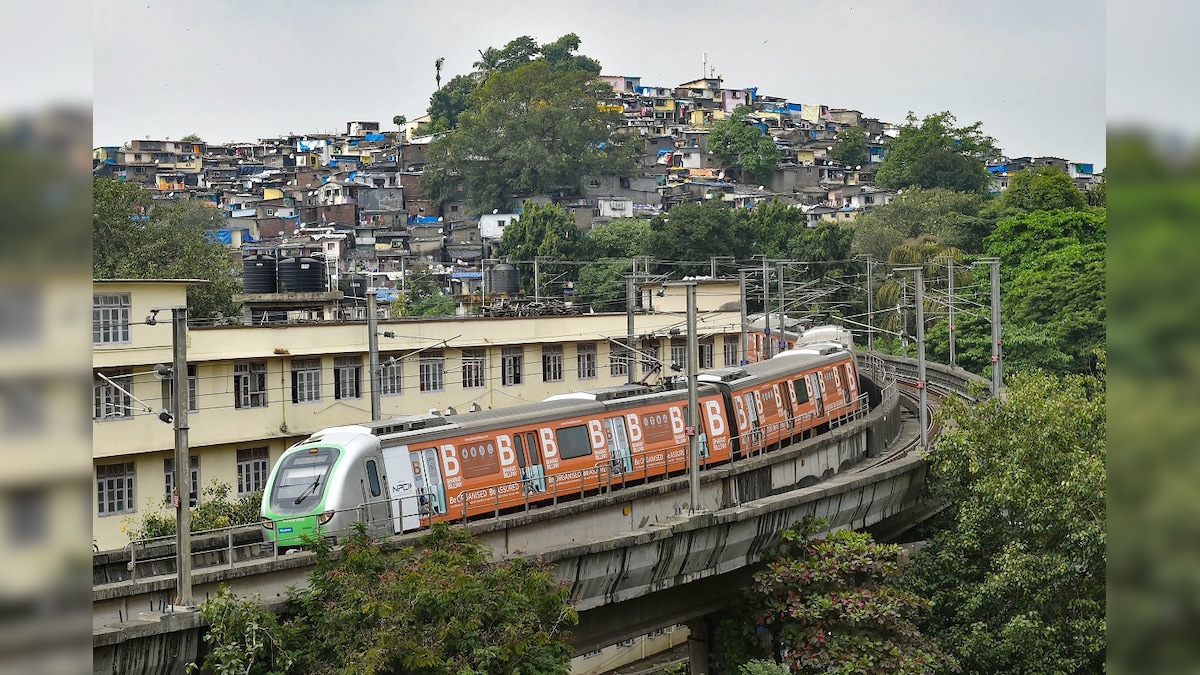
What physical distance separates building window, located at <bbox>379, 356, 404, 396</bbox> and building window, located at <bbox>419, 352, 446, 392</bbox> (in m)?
0.57

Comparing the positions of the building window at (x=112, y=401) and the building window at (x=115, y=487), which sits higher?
the building window at (x=112, y=401)

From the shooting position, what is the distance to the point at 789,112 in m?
95.9

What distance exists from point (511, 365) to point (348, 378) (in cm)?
451

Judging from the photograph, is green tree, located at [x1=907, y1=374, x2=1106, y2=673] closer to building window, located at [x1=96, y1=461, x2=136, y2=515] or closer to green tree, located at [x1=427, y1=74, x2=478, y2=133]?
building window, located at [x1=96, y1=461, x2=136, y2=515]

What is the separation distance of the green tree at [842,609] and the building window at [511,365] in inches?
454

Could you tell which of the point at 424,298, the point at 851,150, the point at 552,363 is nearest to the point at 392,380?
the point at 552,363

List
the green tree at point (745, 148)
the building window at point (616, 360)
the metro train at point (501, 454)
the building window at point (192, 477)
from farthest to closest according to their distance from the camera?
the green tree at point (745, 148)
the building window at point (616, 360)
the building window at point (192, 477)
the metro train at point (501, 454)

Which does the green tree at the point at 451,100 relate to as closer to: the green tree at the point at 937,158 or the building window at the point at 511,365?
the green tree at the point at 937,158

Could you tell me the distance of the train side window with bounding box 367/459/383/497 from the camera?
14.4 m

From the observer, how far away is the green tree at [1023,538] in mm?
15062

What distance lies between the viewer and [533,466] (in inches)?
641

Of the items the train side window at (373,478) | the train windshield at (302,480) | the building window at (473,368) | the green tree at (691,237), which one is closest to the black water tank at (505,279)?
the green tree at (691,237)

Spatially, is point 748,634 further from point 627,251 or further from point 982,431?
point 627,251
